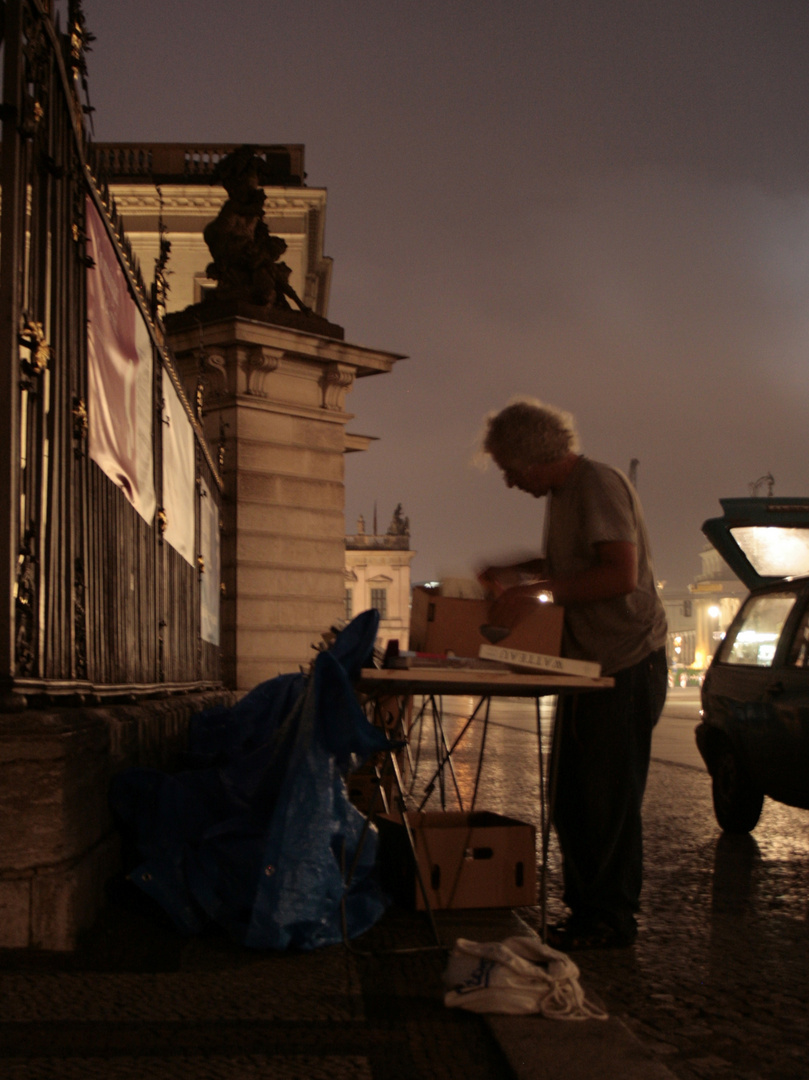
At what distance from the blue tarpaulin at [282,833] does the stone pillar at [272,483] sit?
943 centimetres

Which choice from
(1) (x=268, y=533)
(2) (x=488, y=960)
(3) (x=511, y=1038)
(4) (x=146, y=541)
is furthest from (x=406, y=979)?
(1) (x=268, y=533)

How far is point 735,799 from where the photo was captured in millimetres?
7438

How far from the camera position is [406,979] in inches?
143

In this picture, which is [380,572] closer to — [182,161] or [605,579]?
[182,161]

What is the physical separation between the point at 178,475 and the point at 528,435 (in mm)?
4779

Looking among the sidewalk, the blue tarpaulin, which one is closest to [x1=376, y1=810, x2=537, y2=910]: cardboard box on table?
the blue tarpaulin

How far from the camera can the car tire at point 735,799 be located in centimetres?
740

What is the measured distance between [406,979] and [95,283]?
332 centimetres

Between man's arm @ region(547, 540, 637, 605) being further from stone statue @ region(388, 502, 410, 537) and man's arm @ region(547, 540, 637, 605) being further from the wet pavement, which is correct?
stone statue @ region(388, 502, 410, 537)

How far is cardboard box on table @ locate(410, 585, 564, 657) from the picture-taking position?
164 inches

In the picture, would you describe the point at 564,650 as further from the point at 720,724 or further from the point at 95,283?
the point at 720,724

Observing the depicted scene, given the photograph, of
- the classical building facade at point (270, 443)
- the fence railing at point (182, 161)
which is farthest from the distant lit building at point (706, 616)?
the classical building facade at point (270, 443)

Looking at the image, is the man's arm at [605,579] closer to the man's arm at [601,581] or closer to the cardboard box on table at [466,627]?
the man's arm at [601,581]

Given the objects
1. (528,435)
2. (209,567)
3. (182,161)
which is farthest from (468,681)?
(182,161)
